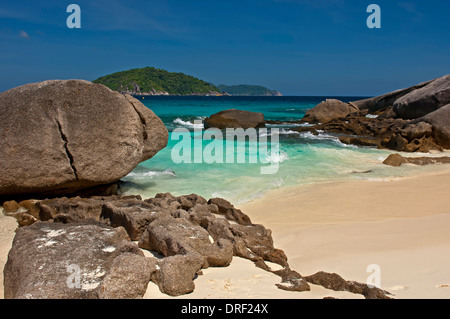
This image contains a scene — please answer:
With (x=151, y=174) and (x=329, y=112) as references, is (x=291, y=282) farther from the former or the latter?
(x=329, y=112)

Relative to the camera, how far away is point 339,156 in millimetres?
12844

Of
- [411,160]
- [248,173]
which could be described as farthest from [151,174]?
[411,160]

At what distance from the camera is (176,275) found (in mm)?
3154

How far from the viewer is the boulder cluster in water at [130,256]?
9.52ft

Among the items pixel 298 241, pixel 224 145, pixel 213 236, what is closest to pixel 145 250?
pixel 213 236

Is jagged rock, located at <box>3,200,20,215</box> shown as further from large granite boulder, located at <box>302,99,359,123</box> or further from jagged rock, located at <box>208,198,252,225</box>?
large granite boulder, located at <box>302,99,359,123</box>

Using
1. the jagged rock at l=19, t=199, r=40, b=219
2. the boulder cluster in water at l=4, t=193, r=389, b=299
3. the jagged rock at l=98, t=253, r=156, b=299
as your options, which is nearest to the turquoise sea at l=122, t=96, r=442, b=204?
the jagged rock at l=19, t=199, r=40, b=219

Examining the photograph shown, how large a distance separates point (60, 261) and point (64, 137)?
3.62m

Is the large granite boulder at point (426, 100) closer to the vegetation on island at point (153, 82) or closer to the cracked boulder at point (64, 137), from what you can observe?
the cracked boulder at point (64, 137)

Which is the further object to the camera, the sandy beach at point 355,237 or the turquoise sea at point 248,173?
the turquoise sea at point 248,173

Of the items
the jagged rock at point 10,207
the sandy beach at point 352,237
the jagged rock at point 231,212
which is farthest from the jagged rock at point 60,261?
the jagged rock at point 10,207

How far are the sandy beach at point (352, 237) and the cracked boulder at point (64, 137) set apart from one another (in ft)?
3.24
